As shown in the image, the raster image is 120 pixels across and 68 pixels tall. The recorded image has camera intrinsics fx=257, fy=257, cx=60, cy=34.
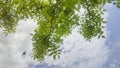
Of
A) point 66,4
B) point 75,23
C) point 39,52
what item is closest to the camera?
point 66,4

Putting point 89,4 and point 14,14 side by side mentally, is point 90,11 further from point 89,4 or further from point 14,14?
point 14,14

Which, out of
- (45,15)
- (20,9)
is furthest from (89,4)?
(20,9)

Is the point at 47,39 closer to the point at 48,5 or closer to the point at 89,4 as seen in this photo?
the point at 48,5

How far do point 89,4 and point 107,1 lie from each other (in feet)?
3.64

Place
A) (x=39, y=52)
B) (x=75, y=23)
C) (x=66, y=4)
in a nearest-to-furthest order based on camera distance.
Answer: (x=66, y=4) < (x=39, y=52) < (x=75, y=23)

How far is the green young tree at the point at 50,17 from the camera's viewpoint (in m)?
9.91

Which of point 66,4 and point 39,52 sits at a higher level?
point 66,4

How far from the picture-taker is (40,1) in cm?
1017

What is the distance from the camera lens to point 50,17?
10047mm

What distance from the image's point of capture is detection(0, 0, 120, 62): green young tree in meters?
9.91

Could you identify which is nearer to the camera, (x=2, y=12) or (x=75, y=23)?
(x=2, y=12)

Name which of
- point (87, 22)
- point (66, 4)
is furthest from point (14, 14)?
point (87, 22)

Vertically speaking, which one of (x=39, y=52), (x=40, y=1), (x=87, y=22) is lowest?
(x=39, y=52)

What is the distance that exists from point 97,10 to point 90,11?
294 mm
